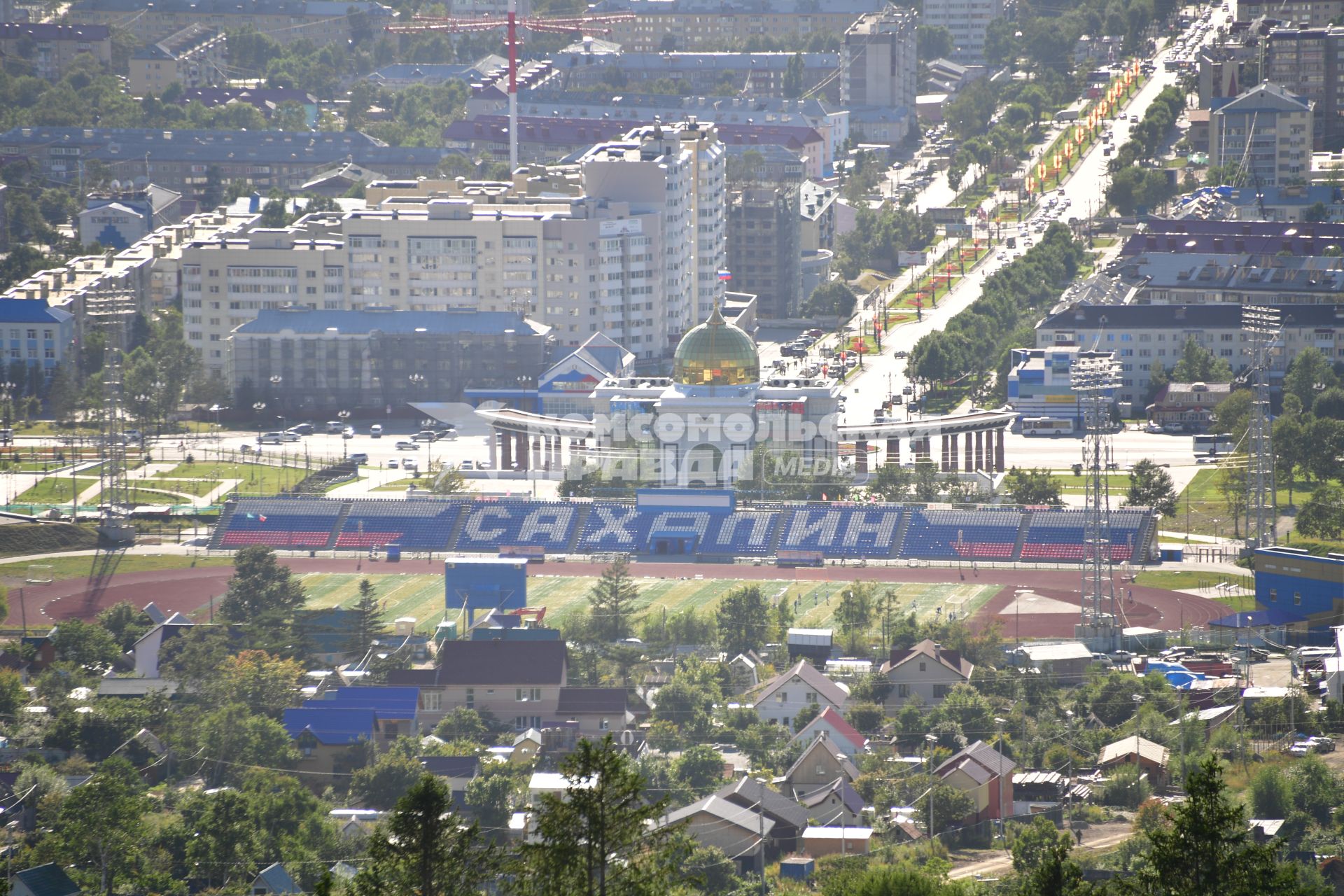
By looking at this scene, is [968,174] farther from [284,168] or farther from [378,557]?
[378,557]

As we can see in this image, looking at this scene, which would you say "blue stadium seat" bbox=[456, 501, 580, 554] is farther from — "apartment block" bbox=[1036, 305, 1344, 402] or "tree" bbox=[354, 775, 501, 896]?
"tree" bbox=[354, 775, 501, 896]

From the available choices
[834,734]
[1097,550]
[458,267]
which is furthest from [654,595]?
[458,267]

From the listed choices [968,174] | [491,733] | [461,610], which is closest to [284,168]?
[968,174]

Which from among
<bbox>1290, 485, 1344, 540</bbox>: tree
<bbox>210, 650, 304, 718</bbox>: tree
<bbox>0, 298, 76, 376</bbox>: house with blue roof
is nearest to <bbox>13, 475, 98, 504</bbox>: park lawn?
<bbox>0, 298, 76, 376</bbox>: house with blue roof

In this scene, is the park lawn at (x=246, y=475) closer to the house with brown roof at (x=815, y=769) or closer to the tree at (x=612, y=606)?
the tree at (x=612, y=606)

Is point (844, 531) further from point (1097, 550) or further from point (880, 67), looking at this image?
point (880, 67)

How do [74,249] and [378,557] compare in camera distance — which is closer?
[378,557]
